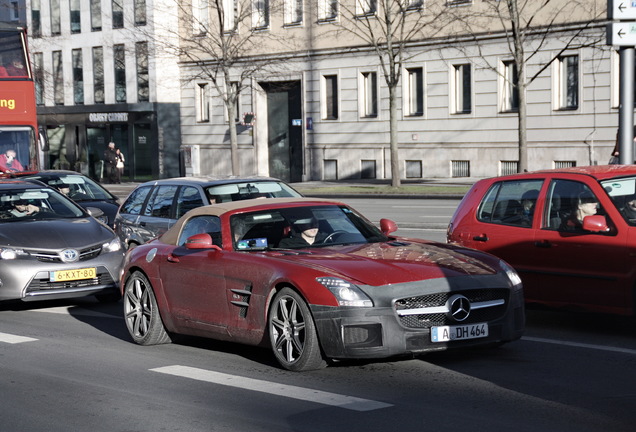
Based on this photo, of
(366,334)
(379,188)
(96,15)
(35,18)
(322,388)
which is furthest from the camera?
(35,18)

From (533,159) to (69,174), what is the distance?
68.3 ft

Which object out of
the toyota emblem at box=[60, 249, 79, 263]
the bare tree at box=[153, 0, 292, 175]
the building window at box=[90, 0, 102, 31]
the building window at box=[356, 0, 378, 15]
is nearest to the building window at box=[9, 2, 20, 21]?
the building window at box=[90, 0, 102, 31]

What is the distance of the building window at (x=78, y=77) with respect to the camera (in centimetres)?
5912

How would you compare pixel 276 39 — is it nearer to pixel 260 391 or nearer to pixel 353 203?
pixel 353 203

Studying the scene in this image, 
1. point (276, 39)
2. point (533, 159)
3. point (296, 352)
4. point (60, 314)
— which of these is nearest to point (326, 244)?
point (296, 352)

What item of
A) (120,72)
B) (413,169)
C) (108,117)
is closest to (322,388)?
(413,169)

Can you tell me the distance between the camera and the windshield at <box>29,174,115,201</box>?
2112 cm

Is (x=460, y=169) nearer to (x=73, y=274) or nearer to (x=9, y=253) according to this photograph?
(x=73, y=274)

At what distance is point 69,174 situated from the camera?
70.9ft

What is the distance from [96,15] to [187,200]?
45.0 m

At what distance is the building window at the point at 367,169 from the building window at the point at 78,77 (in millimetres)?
20042

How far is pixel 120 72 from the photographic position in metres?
56.7

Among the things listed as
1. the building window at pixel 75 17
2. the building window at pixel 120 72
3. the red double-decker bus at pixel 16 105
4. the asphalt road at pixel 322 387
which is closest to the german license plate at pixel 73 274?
the asphalt road at pixel 322 387

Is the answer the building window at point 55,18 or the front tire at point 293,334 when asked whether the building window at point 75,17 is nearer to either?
the building window at point 55,18
